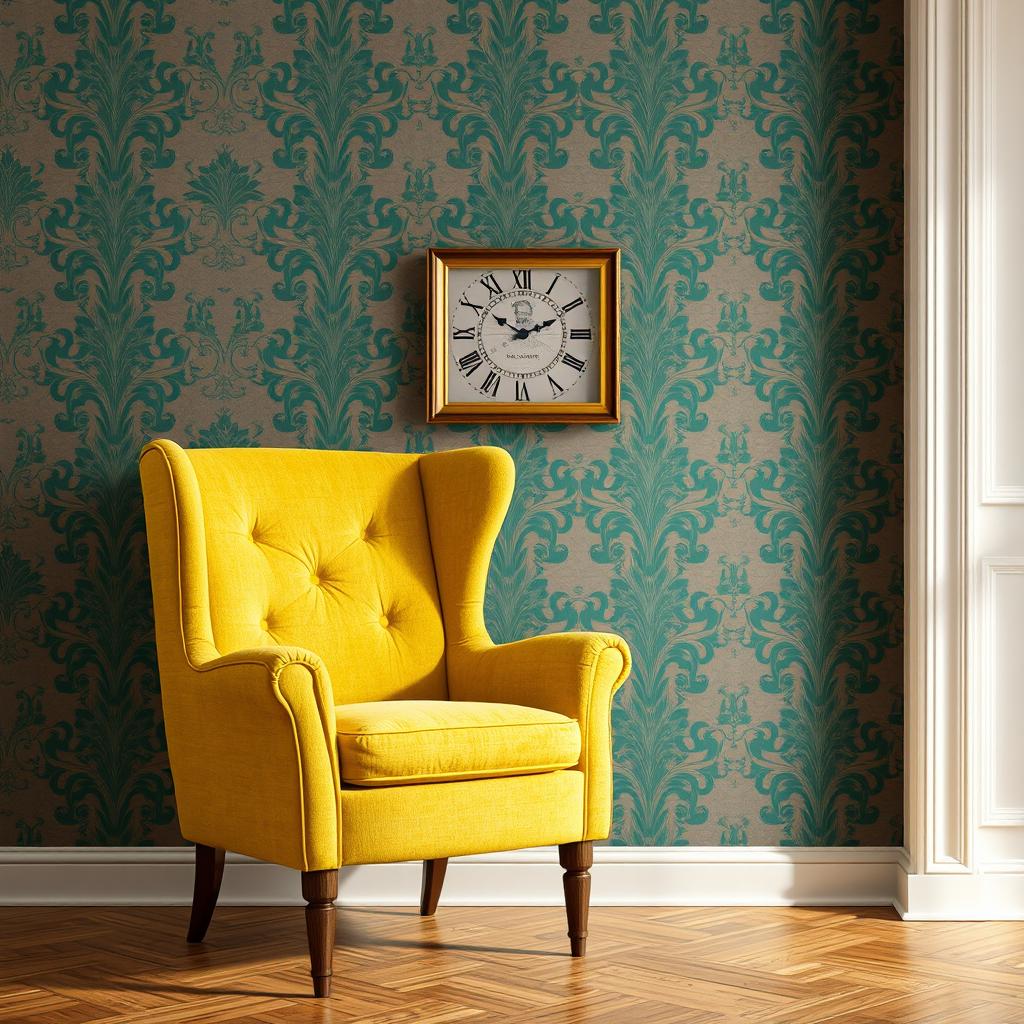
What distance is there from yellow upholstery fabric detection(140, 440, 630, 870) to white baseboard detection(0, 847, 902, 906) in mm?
482

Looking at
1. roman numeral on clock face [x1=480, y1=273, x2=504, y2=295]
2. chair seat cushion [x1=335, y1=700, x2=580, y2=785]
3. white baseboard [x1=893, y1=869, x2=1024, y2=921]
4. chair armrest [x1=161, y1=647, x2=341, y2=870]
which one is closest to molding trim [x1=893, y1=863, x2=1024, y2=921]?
white baseboard [x1=893, y1=869, x2=1024, y2=921]

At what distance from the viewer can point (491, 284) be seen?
117 inches

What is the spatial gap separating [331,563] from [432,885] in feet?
2.53

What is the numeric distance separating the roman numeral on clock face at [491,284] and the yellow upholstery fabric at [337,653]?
465 millimetres

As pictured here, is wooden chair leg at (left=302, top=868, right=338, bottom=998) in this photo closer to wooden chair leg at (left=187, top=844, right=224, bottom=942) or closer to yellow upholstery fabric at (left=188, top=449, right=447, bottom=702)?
wooden chair leg at (left=187, top=844, right=224, bottom=942)

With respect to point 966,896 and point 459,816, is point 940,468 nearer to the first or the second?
point 966,896

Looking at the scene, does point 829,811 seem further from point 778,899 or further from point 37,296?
point 37,296

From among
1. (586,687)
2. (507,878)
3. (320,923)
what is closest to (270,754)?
(320,923)

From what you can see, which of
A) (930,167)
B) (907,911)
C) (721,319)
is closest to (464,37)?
(721,319)

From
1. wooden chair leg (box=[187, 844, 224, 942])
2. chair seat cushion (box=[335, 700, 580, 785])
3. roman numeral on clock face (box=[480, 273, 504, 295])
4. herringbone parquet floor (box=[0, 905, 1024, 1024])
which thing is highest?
roman numeral on clock face (box=[480, 273, 504, 295])

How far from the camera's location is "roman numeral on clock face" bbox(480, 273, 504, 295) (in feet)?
9.73

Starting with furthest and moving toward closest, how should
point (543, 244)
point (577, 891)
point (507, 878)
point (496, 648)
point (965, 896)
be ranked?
point (543, 244) < point (507, 878) < point (965, 896) < point (496, 648) < point (577, 891)

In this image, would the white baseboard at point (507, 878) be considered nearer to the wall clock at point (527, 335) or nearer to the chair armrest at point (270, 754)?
the chair armrest at point (270, 754)

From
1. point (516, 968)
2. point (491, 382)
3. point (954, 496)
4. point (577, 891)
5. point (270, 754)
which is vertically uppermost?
point (491, 382)
